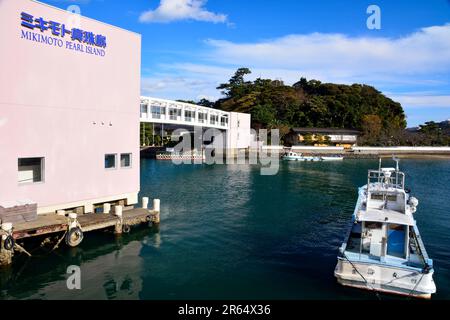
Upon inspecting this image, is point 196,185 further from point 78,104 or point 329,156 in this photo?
point 329,156

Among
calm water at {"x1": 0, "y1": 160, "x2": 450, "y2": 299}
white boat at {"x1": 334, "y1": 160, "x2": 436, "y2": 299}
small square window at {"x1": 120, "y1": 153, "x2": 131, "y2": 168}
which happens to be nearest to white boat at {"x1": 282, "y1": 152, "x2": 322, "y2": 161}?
calm water at {"x1": 0, "y1": 160, "x2": 450, "y2": 299}

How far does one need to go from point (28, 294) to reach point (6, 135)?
772 centimetres

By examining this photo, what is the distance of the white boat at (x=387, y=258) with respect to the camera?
1491cm

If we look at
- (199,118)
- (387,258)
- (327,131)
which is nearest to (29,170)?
(387,258)

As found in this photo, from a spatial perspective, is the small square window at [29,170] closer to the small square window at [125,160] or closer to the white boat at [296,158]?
the small square window at [125,160]

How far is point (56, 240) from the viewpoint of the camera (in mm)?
20453

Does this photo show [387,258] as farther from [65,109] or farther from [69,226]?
[65,109]

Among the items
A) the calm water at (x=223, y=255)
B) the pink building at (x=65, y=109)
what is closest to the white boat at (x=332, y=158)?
the calm water at (x=223, y=255)

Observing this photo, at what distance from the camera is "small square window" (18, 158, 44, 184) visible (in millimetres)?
20719

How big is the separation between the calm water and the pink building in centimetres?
330

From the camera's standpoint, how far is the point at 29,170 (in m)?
21.1

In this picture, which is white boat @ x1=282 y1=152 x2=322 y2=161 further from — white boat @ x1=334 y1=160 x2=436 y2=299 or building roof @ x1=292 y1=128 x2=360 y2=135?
white boat @ x1=334 y1=160 x2=436 y2=299

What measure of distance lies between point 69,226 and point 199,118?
5675cm

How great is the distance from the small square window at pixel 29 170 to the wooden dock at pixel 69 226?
8.03ft
